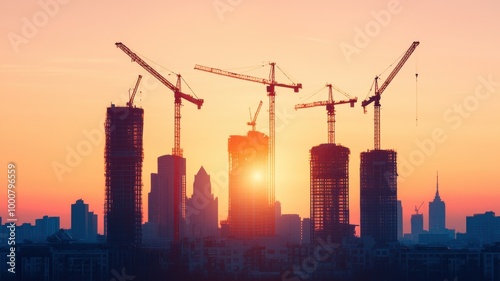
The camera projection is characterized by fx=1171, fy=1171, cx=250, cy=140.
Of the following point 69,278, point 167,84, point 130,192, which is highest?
point 167,84

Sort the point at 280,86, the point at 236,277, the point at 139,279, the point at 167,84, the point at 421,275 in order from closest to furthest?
the point at 139,279 → the point at 236,277 → the point at 421,275 → the point at 167,84 → the point at 280,86

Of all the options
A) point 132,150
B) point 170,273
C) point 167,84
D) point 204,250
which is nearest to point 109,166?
point 132,150

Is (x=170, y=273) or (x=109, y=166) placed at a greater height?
(x=109, y=166)

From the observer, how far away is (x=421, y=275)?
160 meters

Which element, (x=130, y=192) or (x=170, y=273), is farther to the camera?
(x=130, y=192)

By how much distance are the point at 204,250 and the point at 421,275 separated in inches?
1178

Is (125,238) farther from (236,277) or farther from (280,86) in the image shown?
(236,277)

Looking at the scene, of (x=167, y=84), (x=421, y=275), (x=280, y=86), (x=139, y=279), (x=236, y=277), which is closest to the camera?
(x=139, y=279)

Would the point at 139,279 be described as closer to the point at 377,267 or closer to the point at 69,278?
the point at 69,278

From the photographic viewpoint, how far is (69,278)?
147750mm

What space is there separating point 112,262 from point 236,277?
19.0 m

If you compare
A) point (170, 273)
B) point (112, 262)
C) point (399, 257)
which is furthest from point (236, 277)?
point (399, 257)

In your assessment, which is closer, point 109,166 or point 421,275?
point 421,275

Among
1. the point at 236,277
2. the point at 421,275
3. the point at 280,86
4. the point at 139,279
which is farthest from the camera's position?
the point at 280,86
